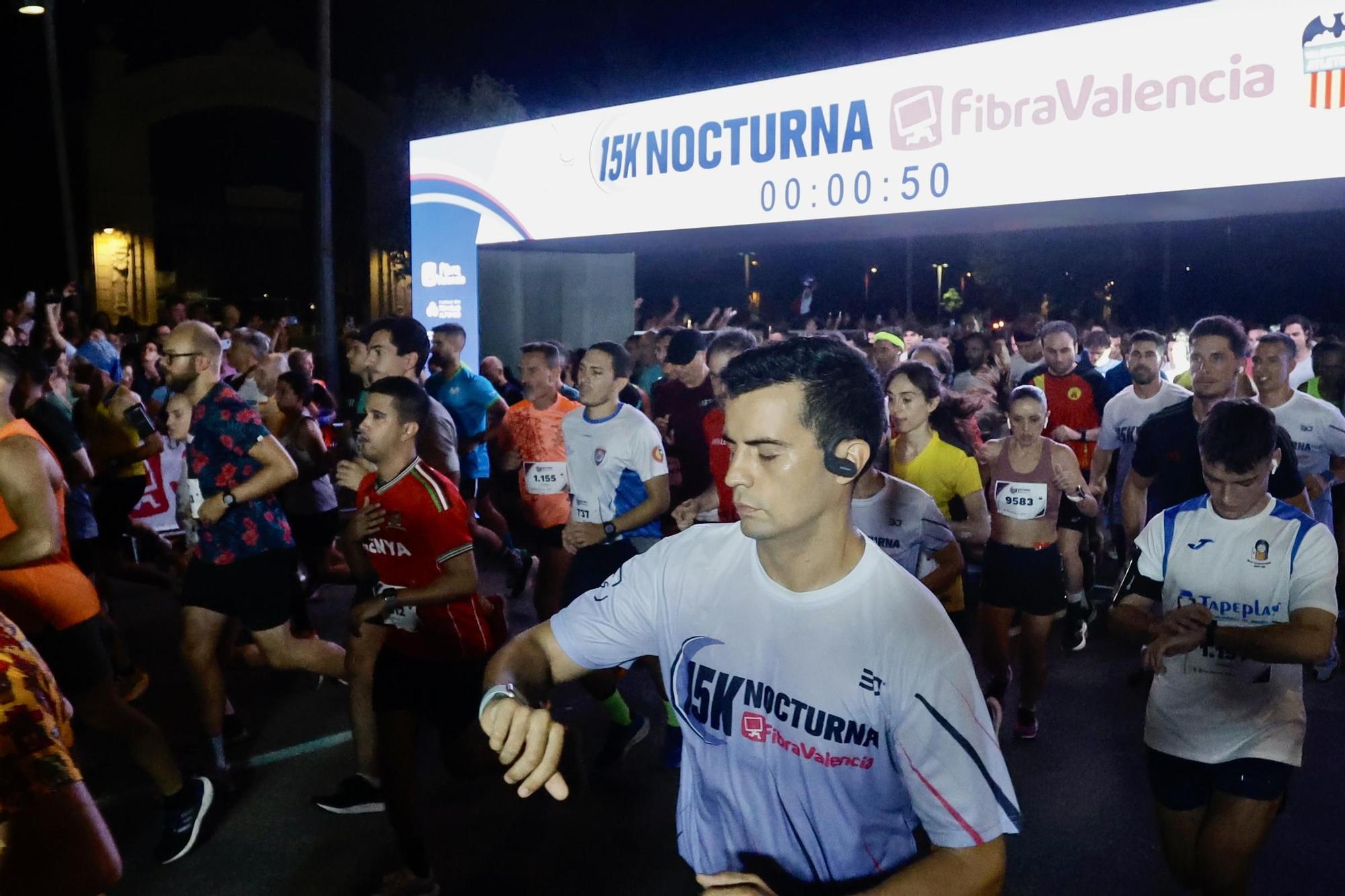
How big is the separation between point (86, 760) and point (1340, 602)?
797 centimetres

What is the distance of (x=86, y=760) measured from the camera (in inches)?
209

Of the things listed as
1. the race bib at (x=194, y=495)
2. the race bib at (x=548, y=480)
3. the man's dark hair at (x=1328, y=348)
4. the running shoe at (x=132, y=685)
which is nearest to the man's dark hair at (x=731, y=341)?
the race bib at (x=548, y=480)

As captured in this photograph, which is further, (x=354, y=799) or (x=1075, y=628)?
(x=1075, y=628)

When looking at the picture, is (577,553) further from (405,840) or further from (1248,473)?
(1248,473)

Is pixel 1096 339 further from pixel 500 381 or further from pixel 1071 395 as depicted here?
pixel 500 381

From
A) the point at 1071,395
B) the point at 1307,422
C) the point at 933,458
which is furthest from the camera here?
the point at 1071,395

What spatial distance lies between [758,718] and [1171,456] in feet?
13.4

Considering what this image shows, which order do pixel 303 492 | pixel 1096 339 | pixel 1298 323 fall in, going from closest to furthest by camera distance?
1. pixel 303 492
2. pixel 1298 323
3. pixel 1096 339

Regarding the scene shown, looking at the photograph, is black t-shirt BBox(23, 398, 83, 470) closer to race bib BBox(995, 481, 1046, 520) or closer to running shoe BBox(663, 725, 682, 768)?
running shoe BBox(663, 725, 682, 768)

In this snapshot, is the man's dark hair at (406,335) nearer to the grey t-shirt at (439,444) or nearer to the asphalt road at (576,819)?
the grey t-shirt at (439,444)

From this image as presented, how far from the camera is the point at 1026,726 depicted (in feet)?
17.9

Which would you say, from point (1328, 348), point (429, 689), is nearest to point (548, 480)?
point (429, 689)

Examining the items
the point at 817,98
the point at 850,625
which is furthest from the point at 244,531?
the point at 817,98

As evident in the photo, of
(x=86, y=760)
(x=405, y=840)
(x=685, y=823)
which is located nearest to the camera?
(x=685, y=823)
